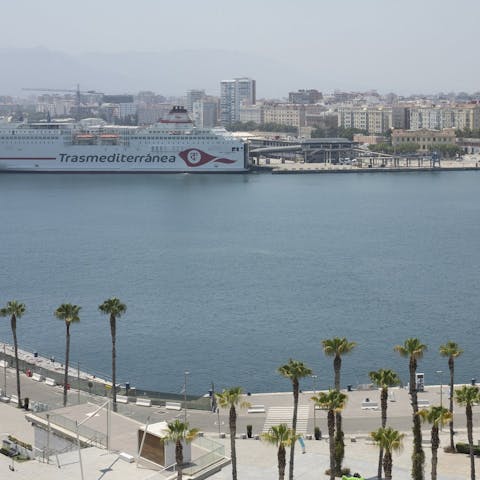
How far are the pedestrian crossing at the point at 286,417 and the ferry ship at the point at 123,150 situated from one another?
57642 mm

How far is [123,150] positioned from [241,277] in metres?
42.9

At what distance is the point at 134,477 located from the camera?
1412cm

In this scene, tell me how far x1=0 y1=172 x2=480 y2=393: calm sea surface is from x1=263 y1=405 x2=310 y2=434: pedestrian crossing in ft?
10.7

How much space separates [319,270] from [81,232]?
14.0 meters

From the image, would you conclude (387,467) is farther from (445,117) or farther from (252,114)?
(252,114)

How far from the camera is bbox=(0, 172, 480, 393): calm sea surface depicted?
25.2 metres

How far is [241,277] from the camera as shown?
3525 centimetres

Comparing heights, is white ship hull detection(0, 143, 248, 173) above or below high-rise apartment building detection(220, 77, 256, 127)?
below

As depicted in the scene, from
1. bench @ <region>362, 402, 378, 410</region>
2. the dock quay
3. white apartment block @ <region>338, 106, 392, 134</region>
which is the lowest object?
bench @ <region>362, 402, 378, 410</region>

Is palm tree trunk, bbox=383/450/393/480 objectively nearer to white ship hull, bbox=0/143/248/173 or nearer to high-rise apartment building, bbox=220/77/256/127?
white ship hull, bbox=0/143/248/173

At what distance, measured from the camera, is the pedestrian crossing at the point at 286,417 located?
60.0ft

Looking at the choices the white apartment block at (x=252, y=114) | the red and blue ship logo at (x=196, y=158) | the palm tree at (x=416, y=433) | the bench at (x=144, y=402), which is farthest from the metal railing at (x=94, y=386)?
the white apartment block at (x=252, y=114)

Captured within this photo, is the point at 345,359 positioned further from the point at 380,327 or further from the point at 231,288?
the point at 231,288

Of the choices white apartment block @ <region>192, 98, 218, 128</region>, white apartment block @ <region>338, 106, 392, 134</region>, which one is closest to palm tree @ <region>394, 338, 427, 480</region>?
white apartment block @ <region>338, 106, 392, 134</region>
